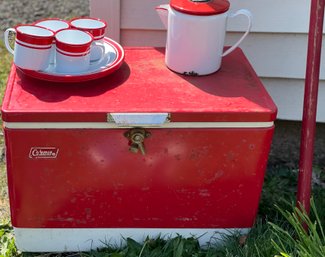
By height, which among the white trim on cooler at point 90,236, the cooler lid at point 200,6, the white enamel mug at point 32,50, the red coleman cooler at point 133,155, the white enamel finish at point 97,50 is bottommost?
the white trim on cooler at point 90,236

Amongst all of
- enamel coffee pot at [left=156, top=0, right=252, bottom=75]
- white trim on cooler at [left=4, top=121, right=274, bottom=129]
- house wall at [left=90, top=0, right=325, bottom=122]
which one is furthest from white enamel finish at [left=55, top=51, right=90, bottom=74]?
house wall at [left=90, top=0, right=325, bottom=122]

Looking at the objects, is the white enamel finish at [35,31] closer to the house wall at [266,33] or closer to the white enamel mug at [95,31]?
the white enamel mug at [95,31]

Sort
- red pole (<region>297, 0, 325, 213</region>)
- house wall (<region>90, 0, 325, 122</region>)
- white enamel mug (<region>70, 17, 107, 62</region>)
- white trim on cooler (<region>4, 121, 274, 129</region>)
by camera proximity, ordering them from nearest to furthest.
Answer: white trim on cooler (<region>4, 121, 274, 129</region>)
red pole (<region>297, 0, 325, 213</region>)
white enamel mug (<region>70, 17, 107, 62</region>)
house wall (<region>90, 0, 325, 122</region>)

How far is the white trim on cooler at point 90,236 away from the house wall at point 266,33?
2.54 ft

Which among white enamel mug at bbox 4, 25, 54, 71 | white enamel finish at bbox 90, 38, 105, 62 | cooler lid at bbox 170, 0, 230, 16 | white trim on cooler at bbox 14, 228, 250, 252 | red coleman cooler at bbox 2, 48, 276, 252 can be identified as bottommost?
white trim on cooler at bbox 14, 228, 250, 252

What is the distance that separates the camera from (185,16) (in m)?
2.04

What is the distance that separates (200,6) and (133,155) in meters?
0.56

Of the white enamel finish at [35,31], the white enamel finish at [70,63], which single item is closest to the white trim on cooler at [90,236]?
the white enamel finish at [70,63]

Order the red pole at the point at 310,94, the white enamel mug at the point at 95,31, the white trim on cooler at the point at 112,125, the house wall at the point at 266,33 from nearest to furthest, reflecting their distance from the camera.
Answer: the white trim on cooler at the point at 112,125
the red pole at the point at 310,94
the white enamel mug at the point at 95,31
the house wall at the point at 266,33

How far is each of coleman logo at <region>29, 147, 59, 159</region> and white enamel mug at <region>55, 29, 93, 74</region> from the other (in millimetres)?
275

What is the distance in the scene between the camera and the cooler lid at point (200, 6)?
6.65 feet

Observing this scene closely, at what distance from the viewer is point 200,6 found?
2059 millimetres

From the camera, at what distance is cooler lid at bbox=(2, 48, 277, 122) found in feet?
6.22

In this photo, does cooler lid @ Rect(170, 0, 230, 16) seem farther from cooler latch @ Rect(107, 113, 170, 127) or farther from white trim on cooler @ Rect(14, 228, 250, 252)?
white trim on cooler @ Rect(14, 228, 250, 252)
